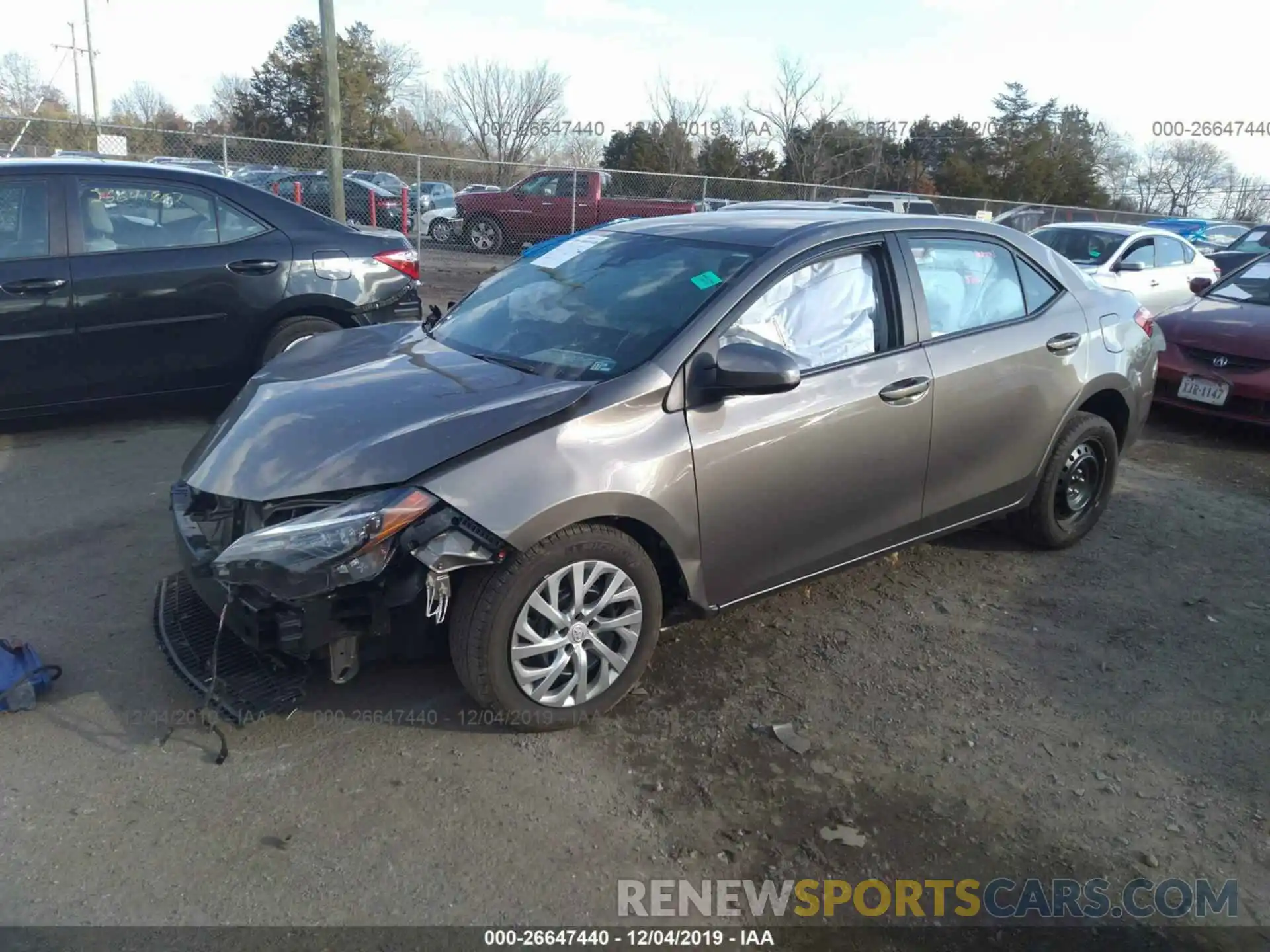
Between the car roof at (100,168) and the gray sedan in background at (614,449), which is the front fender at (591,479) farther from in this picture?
the car roof at (100,168)

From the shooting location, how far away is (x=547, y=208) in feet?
61.8

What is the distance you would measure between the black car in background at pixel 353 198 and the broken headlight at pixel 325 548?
15686mm

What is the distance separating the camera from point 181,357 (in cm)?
618

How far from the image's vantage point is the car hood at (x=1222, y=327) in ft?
24.3

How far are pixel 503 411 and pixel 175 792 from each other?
1547 millimetres

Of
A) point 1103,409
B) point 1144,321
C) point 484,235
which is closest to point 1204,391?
point 1144,321

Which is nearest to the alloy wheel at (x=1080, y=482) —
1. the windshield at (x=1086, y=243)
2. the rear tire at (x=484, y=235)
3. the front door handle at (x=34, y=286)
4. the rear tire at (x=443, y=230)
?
the front door handle at (x=34, y=286)

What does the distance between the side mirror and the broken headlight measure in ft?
3.54

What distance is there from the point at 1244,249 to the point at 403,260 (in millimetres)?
16387

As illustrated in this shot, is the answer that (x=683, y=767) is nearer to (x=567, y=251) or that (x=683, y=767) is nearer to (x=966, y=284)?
(x=567, y=251)

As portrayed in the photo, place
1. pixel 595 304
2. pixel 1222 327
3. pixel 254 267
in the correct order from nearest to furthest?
pixel 595 304 → pixel 254 267 → pixel 1222 327

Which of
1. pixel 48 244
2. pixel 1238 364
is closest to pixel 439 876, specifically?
pixel 48 244

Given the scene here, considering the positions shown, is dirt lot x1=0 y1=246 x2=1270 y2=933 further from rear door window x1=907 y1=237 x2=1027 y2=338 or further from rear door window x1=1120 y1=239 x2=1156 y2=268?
rear door window x1=1120 y1=239 x2=1156 y2=268

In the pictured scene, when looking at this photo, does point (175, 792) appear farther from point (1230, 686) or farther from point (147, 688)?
point (1230, 686)
